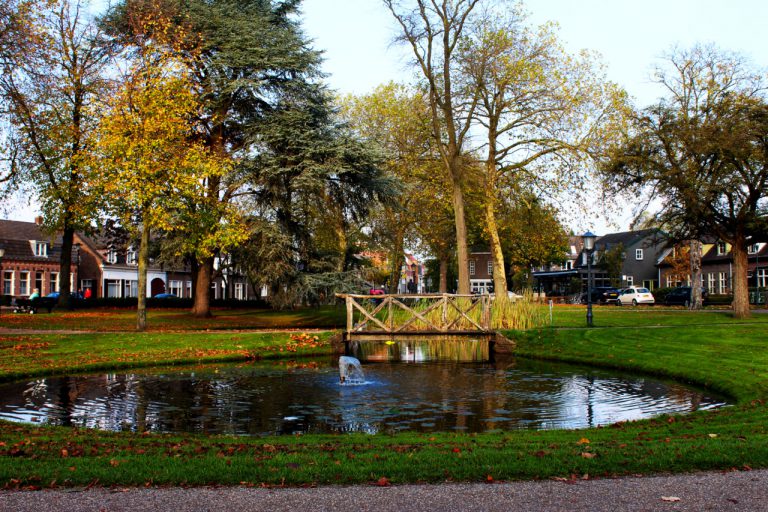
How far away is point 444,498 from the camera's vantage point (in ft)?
19.7

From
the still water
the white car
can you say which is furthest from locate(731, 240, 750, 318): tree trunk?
the white car

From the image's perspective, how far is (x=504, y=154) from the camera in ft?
117

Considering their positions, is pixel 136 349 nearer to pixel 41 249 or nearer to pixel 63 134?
pixel 63 134

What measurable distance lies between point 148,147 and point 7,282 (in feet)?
134

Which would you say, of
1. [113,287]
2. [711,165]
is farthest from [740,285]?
[113,287]

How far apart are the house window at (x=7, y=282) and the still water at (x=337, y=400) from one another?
45.9 m

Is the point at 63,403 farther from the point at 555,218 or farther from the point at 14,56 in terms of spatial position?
the point at 555,218

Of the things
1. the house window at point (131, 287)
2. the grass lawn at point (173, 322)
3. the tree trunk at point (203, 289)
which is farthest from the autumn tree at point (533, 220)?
the house window at point (131, 287)

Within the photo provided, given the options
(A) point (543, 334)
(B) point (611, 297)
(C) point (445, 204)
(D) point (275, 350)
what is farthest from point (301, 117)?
(B) point (611, 297)

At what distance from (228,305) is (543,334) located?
28.3 metres

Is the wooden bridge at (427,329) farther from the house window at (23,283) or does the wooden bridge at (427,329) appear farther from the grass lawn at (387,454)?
the house window at (23,283)

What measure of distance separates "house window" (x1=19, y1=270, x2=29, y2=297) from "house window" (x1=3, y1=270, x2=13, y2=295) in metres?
0.75

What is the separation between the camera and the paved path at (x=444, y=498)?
574 centimetres

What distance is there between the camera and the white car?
199 ft
